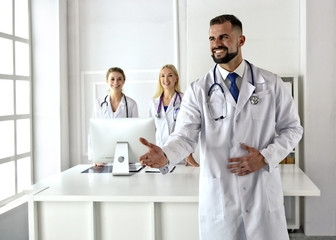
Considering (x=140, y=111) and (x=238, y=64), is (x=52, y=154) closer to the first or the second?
(x=140, y=111)

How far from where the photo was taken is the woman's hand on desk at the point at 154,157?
1764 mm

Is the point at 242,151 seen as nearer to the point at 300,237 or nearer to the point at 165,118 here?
the point at 165,118

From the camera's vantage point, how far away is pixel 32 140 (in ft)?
14.5

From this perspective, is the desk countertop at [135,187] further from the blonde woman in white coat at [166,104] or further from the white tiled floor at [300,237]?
the white tiled floor at [300,237]

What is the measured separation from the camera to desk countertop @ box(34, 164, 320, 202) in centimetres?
249

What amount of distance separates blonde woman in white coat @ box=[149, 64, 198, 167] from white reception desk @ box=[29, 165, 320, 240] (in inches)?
57.4

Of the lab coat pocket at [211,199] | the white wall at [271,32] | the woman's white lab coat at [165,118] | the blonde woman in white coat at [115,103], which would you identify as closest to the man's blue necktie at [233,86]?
the lab coat pocket at [211,199]

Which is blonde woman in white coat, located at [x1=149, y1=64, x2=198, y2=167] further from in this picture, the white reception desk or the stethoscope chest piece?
the stethoscope chest piece

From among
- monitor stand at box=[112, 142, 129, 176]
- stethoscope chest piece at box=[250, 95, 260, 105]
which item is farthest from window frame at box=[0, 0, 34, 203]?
stethoscope chest piece at box=[250, 95, 260, 105]

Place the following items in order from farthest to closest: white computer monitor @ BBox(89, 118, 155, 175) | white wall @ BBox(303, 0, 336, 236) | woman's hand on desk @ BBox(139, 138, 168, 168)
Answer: white wall @ BBox(303, 0, 336, 236), white computer monitor @ BBox(89, 118, 155, 175), woman's hand on desk @ BBox(139, 138, 168, 168)

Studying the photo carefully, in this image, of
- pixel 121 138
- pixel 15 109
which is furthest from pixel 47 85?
pixel 121 138

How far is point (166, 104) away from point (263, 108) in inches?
88.0

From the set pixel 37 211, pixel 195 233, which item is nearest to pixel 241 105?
pixel 195 233

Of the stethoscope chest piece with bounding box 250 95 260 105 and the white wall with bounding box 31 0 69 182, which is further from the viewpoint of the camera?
the white wall with bounding box 31 0 69 182
